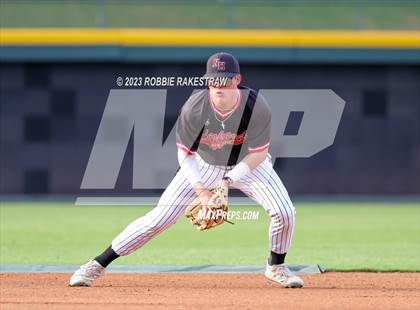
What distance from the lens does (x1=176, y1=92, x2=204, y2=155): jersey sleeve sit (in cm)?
760

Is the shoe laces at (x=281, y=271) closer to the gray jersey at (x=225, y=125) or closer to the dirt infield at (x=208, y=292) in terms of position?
the dirt infield at (x=208, y=292)

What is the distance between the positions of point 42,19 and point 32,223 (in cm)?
565

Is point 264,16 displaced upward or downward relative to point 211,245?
upward

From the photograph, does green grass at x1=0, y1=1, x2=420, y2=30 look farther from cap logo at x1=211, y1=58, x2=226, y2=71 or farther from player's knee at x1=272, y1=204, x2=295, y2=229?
player's knee at x1=272, y1=204, x2=295, y2=229

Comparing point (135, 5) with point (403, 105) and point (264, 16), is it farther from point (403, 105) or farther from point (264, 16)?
point (403, 105)

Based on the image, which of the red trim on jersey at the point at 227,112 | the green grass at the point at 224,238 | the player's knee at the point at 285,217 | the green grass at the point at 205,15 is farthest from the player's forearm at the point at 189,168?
the green grass at the point at 205,15

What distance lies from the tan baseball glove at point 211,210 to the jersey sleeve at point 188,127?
408mm

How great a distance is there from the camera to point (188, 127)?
760 centimetres

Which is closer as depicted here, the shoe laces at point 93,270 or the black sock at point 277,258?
the shoe laces at point 93,270

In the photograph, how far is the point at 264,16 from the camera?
62.3ft

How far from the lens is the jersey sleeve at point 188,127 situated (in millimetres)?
7598

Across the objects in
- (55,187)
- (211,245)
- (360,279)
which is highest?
(360,279)

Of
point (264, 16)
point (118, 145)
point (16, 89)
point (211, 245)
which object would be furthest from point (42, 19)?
point (211, 245)

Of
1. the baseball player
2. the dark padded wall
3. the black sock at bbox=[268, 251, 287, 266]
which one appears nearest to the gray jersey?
the baseball player
